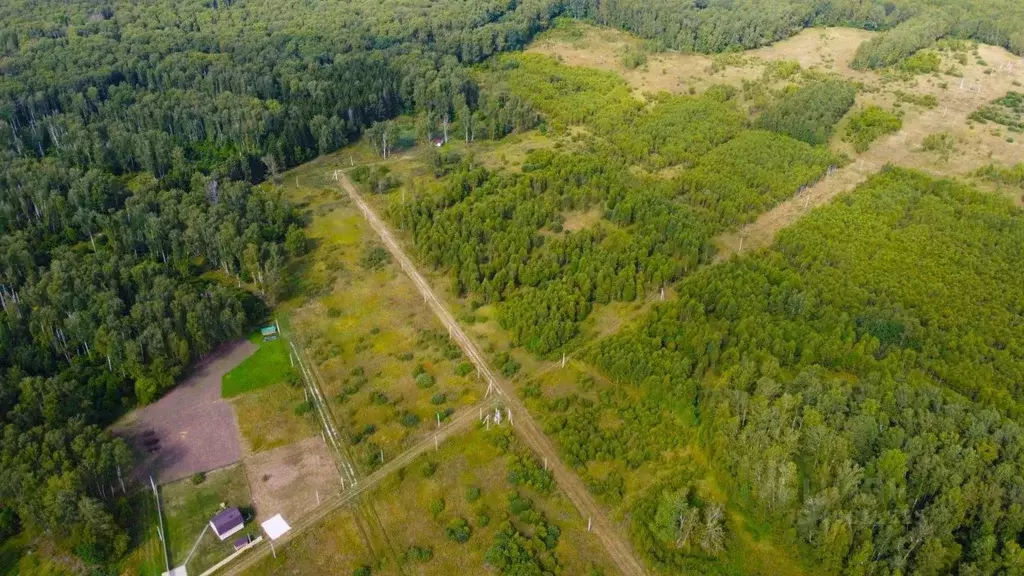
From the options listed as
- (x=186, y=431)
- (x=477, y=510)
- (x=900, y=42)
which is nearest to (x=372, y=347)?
(x=186, y=431)

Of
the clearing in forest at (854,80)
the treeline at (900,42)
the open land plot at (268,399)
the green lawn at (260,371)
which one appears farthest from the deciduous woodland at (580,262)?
the open land plot at (268,399)

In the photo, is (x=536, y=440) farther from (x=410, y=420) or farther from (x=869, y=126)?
(x=869, y=126)

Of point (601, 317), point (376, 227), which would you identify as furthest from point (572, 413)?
point (376, 227)

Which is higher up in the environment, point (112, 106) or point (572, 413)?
point (112, 106)

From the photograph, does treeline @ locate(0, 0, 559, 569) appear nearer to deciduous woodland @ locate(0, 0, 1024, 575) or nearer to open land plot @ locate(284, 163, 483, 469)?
deciduous woodland @ locate(0, 0, 1024, 575)

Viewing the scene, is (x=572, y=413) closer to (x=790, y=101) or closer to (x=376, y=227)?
(x=376, y=227)

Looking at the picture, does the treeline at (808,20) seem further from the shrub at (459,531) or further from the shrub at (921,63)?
the shrub at (459,531)
